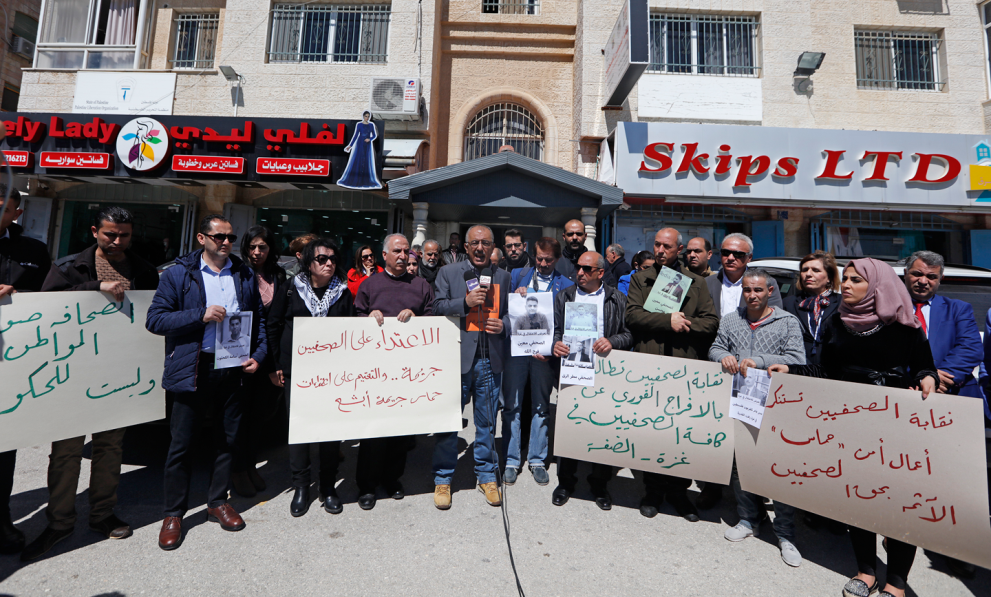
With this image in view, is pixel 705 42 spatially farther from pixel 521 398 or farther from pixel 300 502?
pixel 300 502

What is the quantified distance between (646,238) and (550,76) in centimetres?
500

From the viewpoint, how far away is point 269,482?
12.7 feet

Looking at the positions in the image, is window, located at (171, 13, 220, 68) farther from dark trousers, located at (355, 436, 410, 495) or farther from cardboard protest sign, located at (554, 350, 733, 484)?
cardboard protest sign, located at (554, 350, 733, 484)

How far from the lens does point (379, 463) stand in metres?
3.62

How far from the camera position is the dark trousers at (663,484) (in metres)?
3.48

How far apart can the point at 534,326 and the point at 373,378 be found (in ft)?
4.36

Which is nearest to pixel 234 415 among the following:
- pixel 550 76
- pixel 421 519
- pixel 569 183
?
pixel 421 519

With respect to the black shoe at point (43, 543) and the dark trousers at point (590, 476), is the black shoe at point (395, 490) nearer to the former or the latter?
the dark trousers at point (590, 476)

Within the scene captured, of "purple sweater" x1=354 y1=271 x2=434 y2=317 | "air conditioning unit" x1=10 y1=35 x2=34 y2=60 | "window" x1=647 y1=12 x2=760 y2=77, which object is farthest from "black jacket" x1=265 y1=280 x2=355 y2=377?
"air conditioning unit" x1=10 y1=35 x2=34 y2=60

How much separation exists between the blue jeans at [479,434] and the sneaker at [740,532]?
1716 mm

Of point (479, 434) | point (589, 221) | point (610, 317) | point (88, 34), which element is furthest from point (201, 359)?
point (88, 34)

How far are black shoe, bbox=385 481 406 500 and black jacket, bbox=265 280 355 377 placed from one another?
1.21 meters

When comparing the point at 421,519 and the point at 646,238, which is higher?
the point at 646,238

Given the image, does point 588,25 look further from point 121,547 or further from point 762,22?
point 121,547
